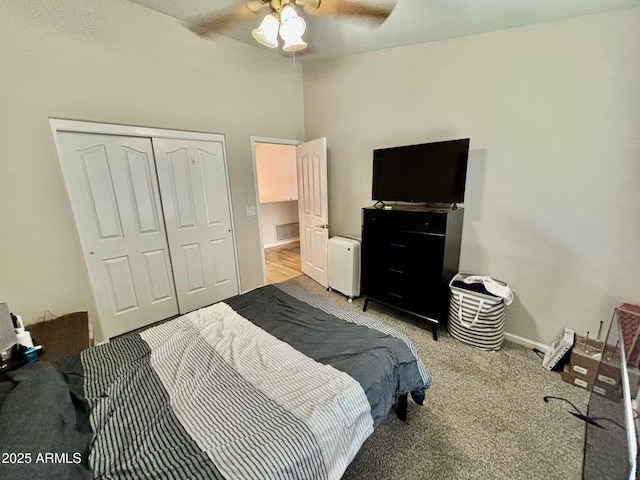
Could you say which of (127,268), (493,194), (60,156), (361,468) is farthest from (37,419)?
(493,194)

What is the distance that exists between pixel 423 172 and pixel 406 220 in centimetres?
49

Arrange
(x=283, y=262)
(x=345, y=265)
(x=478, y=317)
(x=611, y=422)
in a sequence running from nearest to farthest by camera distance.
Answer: (x=611, y=422)
(x=478, y=317)
(x=345, y=265)
(x=283, y=262)

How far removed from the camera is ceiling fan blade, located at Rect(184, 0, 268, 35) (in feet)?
5.58

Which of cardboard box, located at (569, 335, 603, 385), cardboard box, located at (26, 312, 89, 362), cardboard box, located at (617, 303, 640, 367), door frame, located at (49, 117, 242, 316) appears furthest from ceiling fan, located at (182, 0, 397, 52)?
cardboard box, located at (569, 335, 603, 385)

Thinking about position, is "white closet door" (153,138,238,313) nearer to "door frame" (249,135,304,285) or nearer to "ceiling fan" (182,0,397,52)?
"door frame" (249,135,304,285)

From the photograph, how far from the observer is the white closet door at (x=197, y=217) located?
2.69 metres

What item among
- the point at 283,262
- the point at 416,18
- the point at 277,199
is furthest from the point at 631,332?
the point at 277,199

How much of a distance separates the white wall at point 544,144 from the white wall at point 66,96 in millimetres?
1994

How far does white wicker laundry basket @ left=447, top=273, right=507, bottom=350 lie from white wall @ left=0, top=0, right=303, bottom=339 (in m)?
3.07

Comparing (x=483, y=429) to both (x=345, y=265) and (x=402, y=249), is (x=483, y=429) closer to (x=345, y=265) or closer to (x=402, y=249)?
(x=402, y=249)

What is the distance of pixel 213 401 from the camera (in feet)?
3.56

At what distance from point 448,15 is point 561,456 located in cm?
300

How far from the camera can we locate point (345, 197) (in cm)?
347

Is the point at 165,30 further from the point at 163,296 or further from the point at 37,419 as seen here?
the point at 37,419
